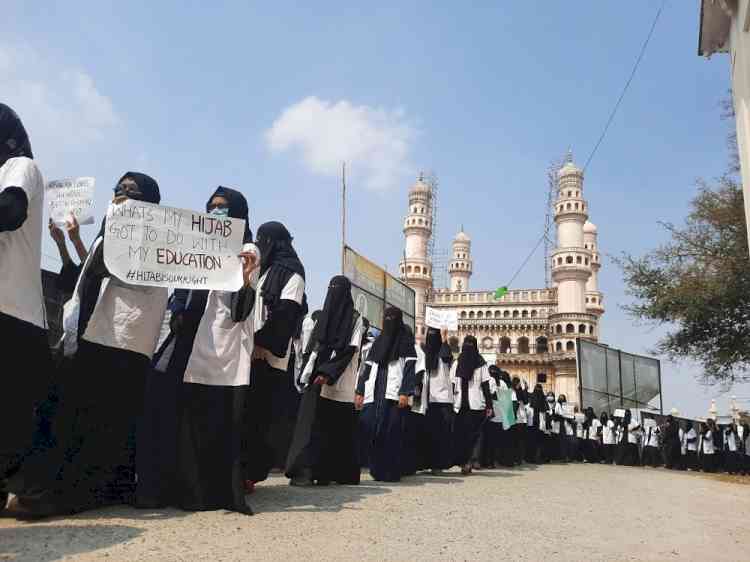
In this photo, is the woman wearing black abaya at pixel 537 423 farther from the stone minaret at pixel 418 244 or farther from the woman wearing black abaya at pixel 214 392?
the stone minaret at pixel 418 244

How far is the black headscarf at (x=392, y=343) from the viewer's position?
254 inches

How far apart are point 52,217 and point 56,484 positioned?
136 cm

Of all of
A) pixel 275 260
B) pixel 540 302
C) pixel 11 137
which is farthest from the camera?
pixel 540 302

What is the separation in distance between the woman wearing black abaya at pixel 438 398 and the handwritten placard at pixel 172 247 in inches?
154

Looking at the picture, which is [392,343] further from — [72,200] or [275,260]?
[72,200]

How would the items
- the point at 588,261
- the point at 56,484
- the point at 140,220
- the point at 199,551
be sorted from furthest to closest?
the point at 588,261 < the point at 140,220 < the point at 56,484 < the point at 199,551

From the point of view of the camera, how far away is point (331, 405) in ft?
17.9

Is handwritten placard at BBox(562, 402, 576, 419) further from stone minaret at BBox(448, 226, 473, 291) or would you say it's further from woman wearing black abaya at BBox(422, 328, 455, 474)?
stone minaret at BBox(448, 226, 473, 291)

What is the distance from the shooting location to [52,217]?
3.53 metres

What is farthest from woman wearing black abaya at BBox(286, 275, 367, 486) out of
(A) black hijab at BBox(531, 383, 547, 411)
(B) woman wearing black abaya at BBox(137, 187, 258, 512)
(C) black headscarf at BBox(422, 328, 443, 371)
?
(A) black hijab at BBox(531, 383, 547, 411)

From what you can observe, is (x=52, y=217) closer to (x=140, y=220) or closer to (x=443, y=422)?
(x=140, y=220)

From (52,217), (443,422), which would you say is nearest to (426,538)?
(52,217)

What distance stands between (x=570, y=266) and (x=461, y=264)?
55.6 ft

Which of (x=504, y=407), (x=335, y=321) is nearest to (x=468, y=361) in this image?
(x=504, y=407)
